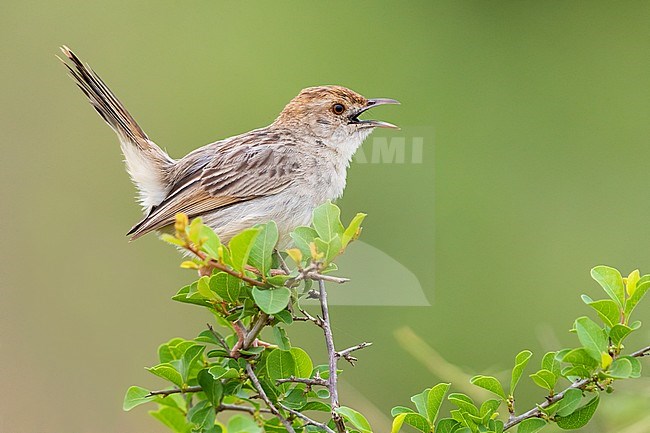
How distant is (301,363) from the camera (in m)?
2.04

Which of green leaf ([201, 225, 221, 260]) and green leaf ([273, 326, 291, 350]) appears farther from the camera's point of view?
green leaf ([273, 326, 291, 350])

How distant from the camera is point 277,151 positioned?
3008mm

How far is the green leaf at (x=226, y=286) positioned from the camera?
1.86 meters

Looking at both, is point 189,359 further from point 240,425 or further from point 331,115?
point 331,115

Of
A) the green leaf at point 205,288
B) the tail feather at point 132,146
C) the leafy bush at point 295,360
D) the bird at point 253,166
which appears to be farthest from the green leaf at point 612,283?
the tail feather at point 132,146

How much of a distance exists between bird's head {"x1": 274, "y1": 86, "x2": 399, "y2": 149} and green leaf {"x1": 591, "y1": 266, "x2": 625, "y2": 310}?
1399 millimetres

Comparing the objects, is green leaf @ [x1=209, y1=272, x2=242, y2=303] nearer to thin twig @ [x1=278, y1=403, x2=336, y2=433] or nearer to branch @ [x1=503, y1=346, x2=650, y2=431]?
thin twig @ [x1=278, y1=403, x2=336, y2=433]

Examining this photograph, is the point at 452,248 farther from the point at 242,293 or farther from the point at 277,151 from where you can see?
the point at 242,293

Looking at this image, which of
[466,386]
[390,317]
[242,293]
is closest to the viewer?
[242,293]

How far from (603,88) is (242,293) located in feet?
14.3

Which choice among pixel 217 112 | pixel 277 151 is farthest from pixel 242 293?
pixel 217 112

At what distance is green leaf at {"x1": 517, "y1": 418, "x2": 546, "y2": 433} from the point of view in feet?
5.93

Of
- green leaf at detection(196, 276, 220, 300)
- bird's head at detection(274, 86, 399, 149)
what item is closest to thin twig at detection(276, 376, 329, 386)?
green leaf at detection(196, 276, 220, 300)

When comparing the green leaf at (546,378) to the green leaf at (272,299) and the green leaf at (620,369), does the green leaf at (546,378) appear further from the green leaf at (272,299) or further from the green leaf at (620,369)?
the green leaf at (272,299)
